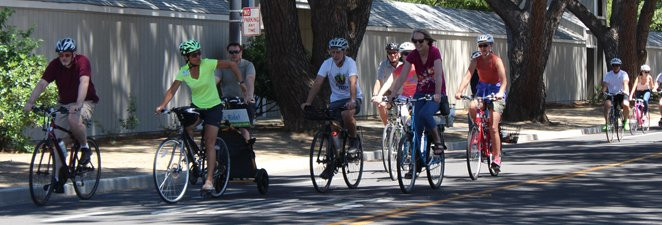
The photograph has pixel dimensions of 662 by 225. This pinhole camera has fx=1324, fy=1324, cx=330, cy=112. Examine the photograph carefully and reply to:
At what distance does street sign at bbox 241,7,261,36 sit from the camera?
20.0m

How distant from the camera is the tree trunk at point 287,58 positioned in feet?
78.2

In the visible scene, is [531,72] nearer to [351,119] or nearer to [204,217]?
[351,119]

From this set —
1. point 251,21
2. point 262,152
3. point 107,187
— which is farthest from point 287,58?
point 107,187

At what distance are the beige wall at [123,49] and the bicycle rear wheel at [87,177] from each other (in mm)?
7623

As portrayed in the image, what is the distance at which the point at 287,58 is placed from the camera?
2408 cm

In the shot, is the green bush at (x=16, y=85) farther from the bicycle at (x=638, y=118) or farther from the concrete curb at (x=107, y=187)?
the bicycle at (x=638, y=118)

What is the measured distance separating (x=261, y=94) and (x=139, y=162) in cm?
931

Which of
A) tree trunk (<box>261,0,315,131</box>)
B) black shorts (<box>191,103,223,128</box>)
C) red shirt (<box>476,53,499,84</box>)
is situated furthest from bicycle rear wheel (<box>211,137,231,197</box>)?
tree trunk (<box>261,0,315,131</box>)

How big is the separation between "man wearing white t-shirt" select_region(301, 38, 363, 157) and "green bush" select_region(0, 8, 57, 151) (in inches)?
241

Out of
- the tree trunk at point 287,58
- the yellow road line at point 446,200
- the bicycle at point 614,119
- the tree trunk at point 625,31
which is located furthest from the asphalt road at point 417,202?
the tree trunk at point 625,31

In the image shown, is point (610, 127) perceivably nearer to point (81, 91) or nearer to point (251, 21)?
point (251, 21)

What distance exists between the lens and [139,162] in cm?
1883

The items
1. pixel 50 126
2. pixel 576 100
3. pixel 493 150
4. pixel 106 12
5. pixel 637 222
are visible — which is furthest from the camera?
pixel 576 100

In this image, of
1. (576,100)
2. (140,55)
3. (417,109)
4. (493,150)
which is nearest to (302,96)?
(140,55)
